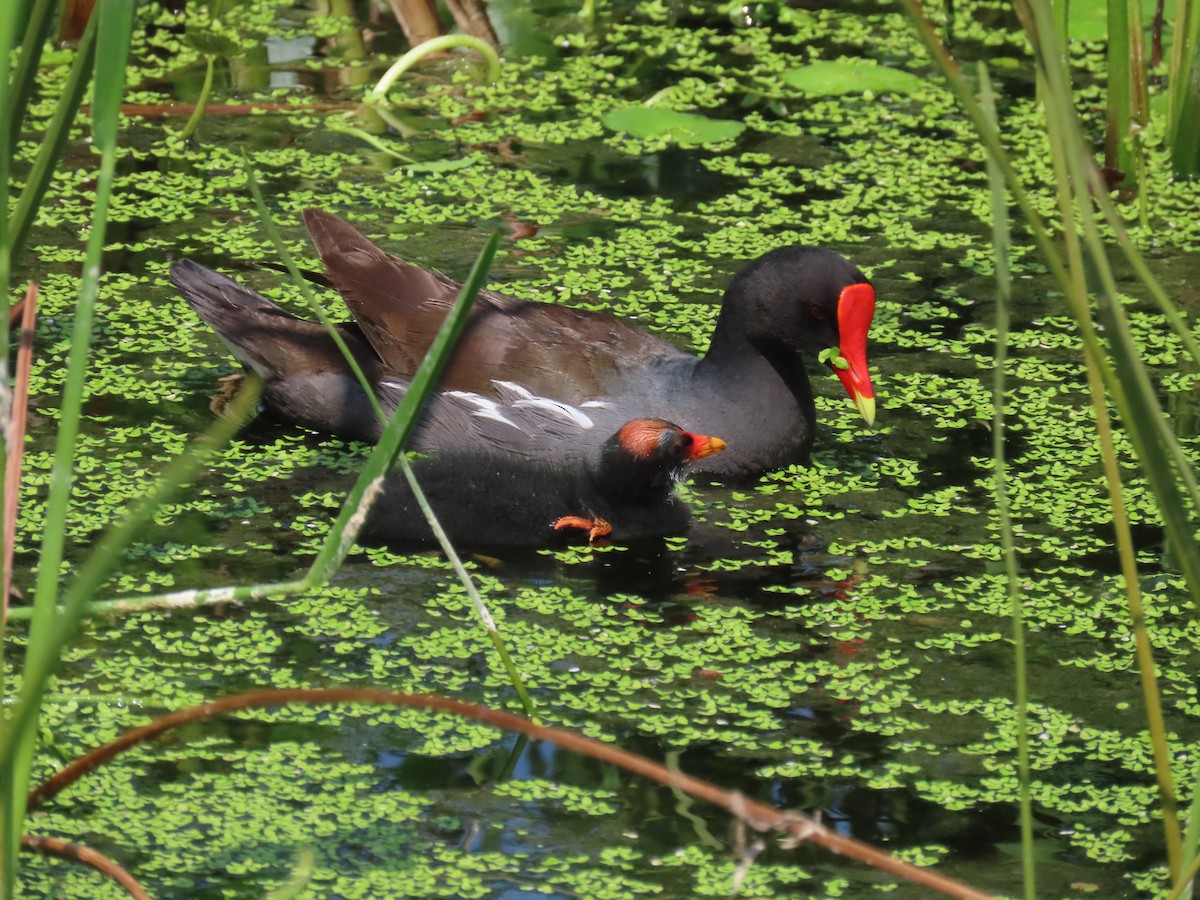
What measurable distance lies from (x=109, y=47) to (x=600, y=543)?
88.3 inches

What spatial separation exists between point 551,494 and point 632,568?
0.24 meters

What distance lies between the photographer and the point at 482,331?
4.29 meters

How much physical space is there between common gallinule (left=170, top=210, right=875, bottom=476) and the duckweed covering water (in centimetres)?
14

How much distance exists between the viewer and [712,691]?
338 centimetres

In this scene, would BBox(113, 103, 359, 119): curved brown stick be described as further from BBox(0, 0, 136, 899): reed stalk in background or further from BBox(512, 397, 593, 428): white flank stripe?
BBox(0, 0, 136, 899): reed stalk in background

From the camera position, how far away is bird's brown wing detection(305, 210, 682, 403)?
422 centimetres

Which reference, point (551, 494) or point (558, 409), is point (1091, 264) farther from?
point (558, 409)

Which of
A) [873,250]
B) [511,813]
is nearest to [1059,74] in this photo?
[511,813]

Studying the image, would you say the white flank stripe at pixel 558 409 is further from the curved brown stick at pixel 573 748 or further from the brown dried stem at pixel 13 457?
the curved brown stick at pixel 573 748

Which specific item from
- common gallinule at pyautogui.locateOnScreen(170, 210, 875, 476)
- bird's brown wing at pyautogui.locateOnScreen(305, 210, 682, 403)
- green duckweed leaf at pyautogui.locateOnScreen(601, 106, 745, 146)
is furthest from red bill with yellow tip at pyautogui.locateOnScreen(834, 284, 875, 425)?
green duckweed leaf at pyautogui.locateOnScreen(601, 106, 745, 146)

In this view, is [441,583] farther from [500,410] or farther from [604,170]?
[604,170]

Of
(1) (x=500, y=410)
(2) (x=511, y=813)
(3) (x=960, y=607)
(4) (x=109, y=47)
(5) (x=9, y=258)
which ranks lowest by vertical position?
(2) (x=511, y=813)

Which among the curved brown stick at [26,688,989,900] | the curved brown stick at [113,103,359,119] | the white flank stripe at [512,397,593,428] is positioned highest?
the curved brown stick at [113,103,359,119]

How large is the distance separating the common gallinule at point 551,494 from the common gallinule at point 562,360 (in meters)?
0.18
